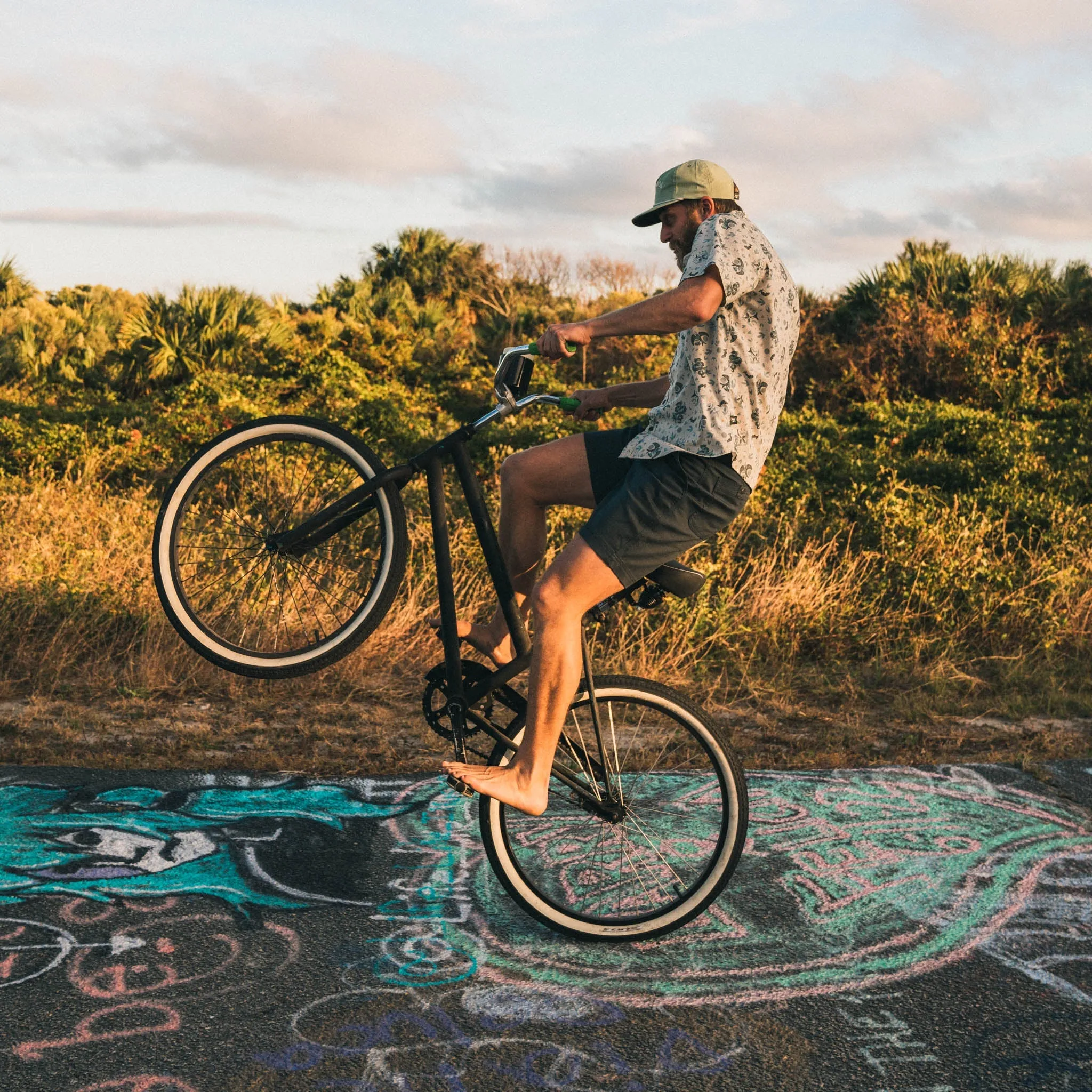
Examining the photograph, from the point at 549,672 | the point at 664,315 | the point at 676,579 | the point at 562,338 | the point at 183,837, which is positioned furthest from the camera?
the point at 183,837

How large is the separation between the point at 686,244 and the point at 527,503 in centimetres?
95

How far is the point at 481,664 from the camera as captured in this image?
3.84 meters

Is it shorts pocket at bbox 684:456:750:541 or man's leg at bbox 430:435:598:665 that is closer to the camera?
shorts pocket at bbox 684:456:750:541

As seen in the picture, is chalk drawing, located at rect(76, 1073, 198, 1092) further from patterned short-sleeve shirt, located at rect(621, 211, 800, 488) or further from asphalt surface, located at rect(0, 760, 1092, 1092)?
patterned short-sleeve shirt, located at rect(621, 211, 800, 488)

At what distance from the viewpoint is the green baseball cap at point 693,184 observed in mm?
3424

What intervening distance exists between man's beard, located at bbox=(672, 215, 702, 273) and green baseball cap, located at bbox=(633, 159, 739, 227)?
0.08 m

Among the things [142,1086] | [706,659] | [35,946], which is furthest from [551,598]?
[706,659]

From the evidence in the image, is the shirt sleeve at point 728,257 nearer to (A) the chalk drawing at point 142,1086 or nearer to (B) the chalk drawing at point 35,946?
(A) the chalk drawing at point 142,1086

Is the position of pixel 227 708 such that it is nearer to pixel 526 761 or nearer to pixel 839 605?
pixel 526 761

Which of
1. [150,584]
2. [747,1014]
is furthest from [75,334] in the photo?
[747,1014]

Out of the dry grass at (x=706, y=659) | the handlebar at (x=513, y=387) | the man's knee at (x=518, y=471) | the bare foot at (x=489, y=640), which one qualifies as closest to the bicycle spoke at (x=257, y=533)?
the bare foot at (x=489, y=640)

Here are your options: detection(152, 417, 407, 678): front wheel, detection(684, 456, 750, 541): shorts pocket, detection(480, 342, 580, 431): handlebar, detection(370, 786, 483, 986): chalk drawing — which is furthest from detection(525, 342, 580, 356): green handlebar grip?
detection(370, 786, 483, 986): chalk drawing

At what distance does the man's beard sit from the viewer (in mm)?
3475

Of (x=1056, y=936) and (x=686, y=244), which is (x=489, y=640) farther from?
(x=1056, y=936)
